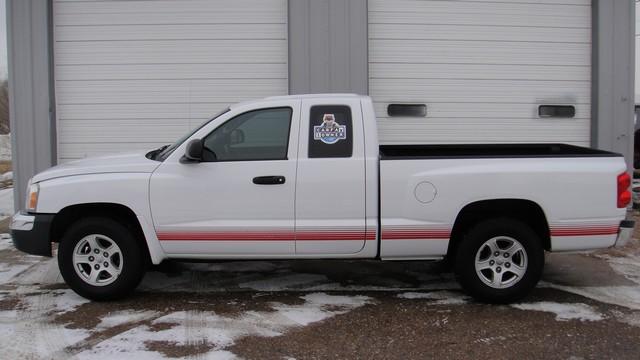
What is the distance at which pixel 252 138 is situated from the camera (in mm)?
5508

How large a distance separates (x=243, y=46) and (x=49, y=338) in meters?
5.71

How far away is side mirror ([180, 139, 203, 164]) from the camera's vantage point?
5.26 metres

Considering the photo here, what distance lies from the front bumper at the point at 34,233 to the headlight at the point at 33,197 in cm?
8

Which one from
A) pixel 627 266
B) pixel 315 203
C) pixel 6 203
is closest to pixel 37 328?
pixel 315 203

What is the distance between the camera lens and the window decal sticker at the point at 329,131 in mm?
5449

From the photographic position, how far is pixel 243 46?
9.36 meters

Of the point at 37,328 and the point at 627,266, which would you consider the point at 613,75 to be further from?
the point at 37,328

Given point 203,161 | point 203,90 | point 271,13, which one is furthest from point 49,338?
point 271,13

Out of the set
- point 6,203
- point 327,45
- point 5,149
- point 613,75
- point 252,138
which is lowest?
point 6,203

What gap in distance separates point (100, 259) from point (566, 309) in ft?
13.4

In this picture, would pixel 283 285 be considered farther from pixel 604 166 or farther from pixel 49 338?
pixel 604 166

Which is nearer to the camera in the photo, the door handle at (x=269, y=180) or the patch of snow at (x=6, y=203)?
the door handle at (x=269, y=180)

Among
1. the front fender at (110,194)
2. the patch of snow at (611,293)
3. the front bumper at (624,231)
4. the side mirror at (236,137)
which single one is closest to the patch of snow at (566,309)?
the patch of snow at (611,293)

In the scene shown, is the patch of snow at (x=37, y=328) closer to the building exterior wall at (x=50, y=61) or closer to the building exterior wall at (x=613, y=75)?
the building exterior wall at (x=50, y=61)
